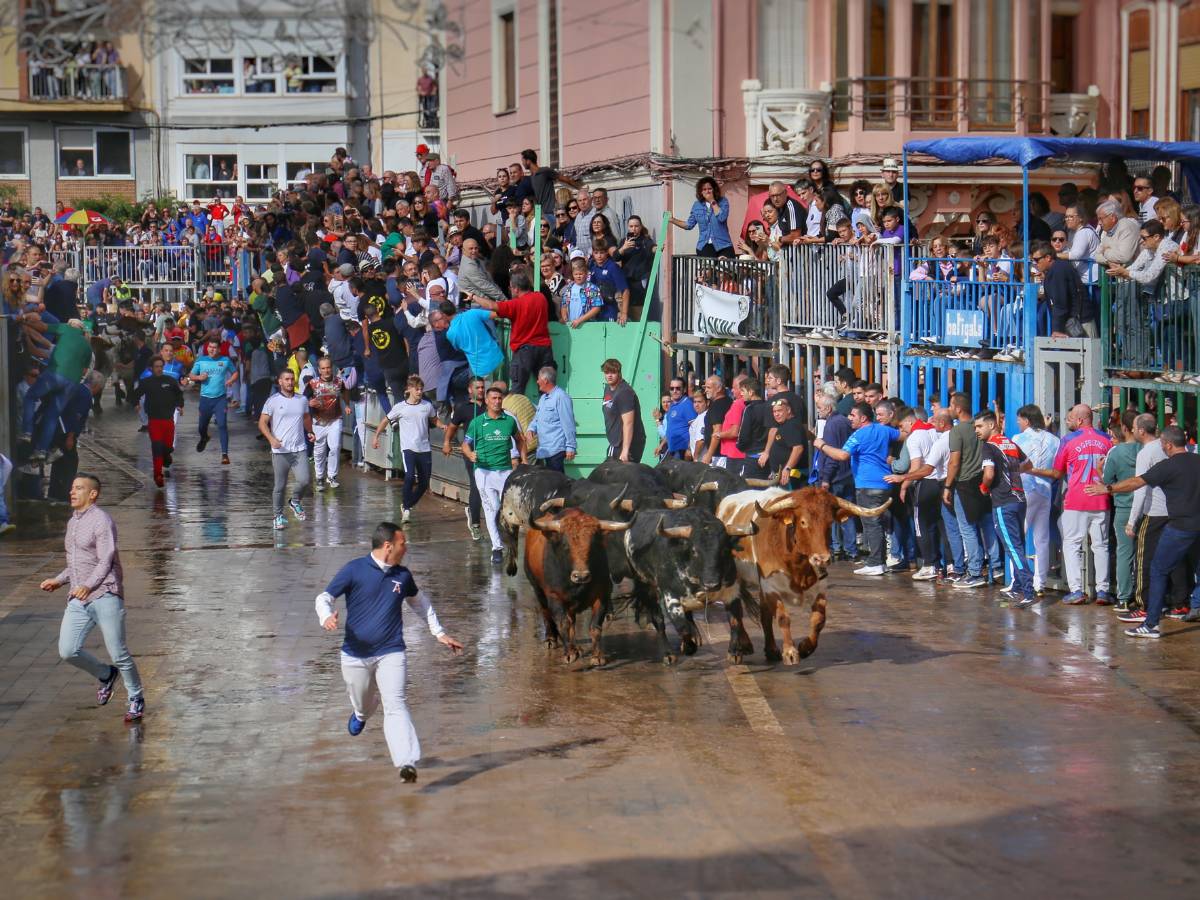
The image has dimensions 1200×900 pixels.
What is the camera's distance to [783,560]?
14.5m

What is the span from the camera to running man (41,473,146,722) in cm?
1257

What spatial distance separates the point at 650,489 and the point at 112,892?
777 centimetres

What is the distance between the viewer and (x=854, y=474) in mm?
18984

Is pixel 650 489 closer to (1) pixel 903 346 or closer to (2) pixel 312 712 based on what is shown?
(2) pixel 312 712

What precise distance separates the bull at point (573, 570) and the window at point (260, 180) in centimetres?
3954

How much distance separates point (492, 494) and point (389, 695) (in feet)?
29.4

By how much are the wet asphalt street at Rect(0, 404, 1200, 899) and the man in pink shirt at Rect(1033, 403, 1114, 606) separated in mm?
380

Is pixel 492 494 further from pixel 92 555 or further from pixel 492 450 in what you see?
pixel 92 555

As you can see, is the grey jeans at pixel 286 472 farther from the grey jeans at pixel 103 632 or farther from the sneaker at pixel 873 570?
the grey jeans at pixel 103 632

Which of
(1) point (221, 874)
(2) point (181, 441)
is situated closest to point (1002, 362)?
(1) point (221, 874)

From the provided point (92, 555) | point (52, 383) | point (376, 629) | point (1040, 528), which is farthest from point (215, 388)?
point (376, 629)

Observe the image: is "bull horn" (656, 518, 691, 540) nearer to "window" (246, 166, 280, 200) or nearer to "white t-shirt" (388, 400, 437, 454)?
"white t-shirt" (388, 400, 437, 454)

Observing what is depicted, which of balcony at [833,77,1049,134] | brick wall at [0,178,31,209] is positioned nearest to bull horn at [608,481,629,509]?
balcony at [833,77,1049,134]

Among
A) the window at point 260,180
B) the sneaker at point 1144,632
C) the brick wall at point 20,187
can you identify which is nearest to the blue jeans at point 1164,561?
the sneaker at point 1144,632
